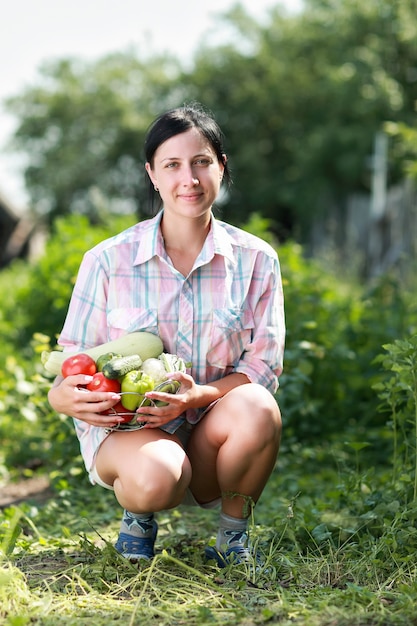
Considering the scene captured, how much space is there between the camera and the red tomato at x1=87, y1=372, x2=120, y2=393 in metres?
2.45

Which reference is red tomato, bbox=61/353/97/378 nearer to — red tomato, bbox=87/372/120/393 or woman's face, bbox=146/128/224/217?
red tomato, bbox=87/372/120/393

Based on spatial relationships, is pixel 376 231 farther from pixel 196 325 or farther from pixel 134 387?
pixel 134 387

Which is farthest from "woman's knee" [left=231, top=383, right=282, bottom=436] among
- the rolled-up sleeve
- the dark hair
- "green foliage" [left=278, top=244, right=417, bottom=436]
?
"green foliage" [left=278, top=244, right=417, bottom=436]

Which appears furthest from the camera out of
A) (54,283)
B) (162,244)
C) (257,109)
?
(257,109)

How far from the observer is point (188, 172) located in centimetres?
267

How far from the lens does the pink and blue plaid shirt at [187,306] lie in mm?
2705

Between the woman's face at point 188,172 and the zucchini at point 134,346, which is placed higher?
the woman's face at point 188,172

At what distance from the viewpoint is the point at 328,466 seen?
4359 millimetres

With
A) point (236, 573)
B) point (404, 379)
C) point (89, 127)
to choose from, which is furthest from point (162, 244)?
point (89, 127)

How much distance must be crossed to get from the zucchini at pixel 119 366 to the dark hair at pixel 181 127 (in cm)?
72

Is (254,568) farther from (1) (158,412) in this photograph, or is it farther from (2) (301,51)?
(2) (301,51)

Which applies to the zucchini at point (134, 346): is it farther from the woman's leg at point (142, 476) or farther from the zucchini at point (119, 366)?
the woman's leg at point (142, 476)

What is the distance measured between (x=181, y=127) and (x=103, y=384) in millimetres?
871

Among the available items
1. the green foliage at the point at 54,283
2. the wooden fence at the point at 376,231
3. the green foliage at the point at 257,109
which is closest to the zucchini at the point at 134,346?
the green foliage at the point at 54,283
